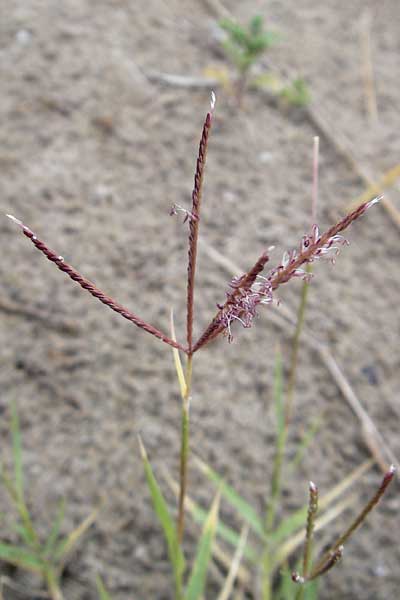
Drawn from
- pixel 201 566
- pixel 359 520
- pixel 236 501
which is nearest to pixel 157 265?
pixel 236 501

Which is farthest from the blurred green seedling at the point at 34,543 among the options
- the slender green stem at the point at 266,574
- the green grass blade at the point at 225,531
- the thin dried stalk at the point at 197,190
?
the thin dried stalk at the point at 197,190

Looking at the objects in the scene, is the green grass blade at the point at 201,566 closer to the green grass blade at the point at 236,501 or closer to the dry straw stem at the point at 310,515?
the green grass blade at the point at 236,501

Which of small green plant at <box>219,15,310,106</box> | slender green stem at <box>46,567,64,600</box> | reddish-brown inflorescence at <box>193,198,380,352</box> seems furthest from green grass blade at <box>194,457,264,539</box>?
small green plant at <box>219,15,310,106</box>

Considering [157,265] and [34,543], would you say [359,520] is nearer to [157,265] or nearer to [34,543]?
[34,543]

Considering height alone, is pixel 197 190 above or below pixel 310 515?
above

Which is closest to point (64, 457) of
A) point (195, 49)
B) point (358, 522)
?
point (358, 522)

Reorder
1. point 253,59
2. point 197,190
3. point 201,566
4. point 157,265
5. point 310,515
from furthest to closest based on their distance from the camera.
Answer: point 253,59
point 157,265
point 201,566
point 310,515
point 197,190
